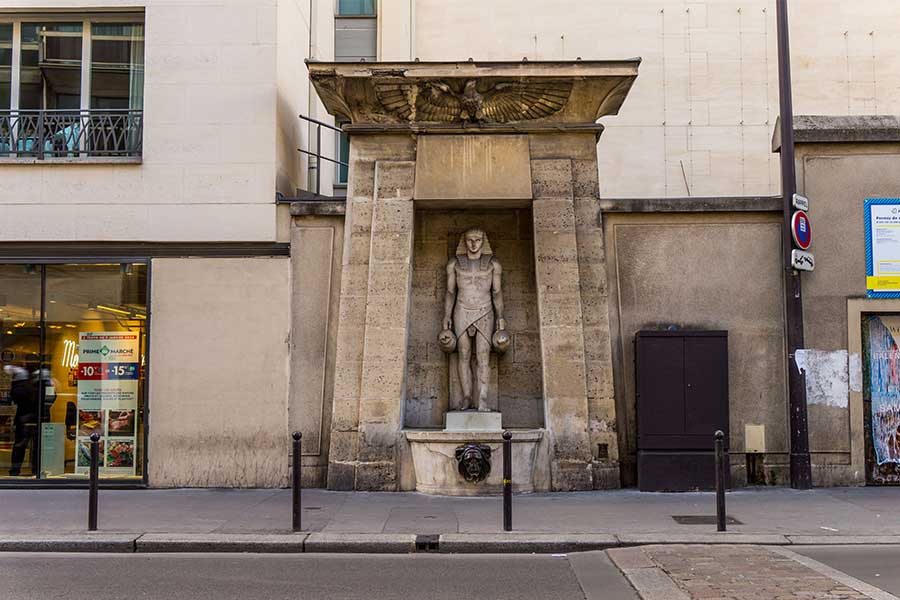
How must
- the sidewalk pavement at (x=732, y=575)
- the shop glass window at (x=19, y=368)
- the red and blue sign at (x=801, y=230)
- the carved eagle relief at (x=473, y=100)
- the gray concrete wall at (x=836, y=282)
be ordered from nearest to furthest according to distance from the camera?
the sidewalk pavement at (x=732, y=575) → the red and blue sign at (x=801, y=230) → the carved eagle relief at (x=473, y=100) → the gray concrete wall at (x=836, y=282) → the shop glass window at (x=19, y=368)

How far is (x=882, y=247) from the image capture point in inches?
545

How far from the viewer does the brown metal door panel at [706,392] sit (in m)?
13.1

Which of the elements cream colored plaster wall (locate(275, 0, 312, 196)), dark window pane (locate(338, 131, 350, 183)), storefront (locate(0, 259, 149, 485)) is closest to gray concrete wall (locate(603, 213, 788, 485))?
cream colored plaster wall (locate(275, 0, 312, 196))

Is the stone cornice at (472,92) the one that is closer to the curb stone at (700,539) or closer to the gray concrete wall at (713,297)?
the gray concrete wall at (713,297)

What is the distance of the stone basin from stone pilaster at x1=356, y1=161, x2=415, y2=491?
15.8 inches

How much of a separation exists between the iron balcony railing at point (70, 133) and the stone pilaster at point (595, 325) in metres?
6.68

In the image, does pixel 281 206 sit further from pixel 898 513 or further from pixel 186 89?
pixel 898 513

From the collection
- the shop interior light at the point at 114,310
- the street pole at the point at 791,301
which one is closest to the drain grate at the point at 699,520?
the street pole at the point at 791,301

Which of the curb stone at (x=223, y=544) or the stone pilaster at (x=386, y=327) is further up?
the stone pilaster at (x=386, y=327)

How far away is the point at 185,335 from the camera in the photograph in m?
13.8

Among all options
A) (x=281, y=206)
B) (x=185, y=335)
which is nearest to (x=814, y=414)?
(x=281, y=206)

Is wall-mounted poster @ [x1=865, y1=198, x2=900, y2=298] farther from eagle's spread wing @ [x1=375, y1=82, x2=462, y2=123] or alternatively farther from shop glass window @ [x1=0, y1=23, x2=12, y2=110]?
shop glass window @ [x1=0, y1=23, x2=12, y2=110]

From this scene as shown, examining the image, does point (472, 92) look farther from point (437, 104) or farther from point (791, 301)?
point (791, 301)

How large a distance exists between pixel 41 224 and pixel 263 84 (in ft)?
12.6
